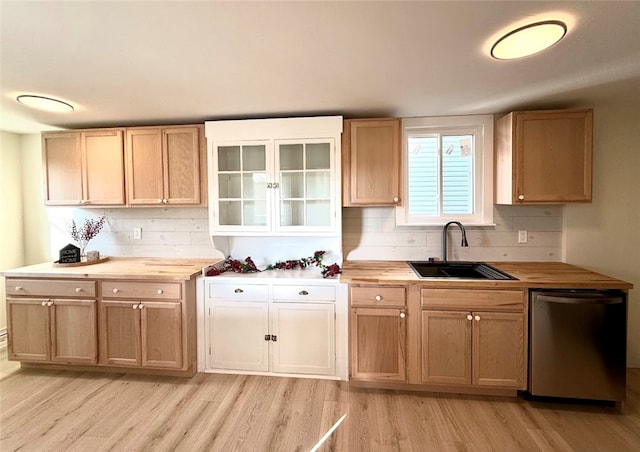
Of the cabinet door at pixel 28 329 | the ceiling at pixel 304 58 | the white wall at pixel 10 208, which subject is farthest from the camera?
the white wall at pixel 10 208

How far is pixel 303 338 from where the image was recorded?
7.88 feet

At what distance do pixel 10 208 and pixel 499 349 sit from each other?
4.82 meters

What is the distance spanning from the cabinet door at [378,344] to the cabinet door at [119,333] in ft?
5.76

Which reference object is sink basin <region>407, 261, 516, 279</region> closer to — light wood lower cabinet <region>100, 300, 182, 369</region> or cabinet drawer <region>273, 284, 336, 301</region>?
cabinet drawer <region>273, 284, 336, 301</region>

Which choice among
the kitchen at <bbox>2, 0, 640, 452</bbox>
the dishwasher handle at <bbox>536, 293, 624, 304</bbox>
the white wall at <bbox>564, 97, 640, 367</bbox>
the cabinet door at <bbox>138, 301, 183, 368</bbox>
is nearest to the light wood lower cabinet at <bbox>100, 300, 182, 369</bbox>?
the cabinet door at <bbox>138, 301, 183, 368</bbox>

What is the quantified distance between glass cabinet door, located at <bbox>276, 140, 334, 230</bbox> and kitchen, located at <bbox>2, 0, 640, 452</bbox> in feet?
1.14

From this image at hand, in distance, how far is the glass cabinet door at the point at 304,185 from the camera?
8.28 ft

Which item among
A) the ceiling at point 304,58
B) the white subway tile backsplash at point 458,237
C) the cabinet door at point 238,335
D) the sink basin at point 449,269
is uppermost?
the ceiling at point 304,58

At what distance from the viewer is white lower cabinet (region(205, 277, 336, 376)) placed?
2.38m

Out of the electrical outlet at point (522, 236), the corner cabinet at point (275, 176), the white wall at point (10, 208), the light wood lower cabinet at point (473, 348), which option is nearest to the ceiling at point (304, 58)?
the corner cabinet at point (275, 176)

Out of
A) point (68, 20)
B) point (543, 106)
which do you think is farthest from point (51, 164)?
point (543, 106)

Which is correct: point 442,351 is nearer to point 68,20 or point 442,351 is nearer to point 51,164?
point 68,20

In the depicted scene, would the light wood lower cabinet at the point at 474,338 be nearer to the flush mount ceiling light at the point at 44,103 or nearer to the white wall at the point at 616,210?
the white wall at the point at 616,210

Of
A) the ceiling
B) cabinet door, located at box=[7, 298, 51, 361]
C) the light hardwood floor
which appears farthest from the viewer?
cabinet door, located at box=[7, 298, 51, 361]
